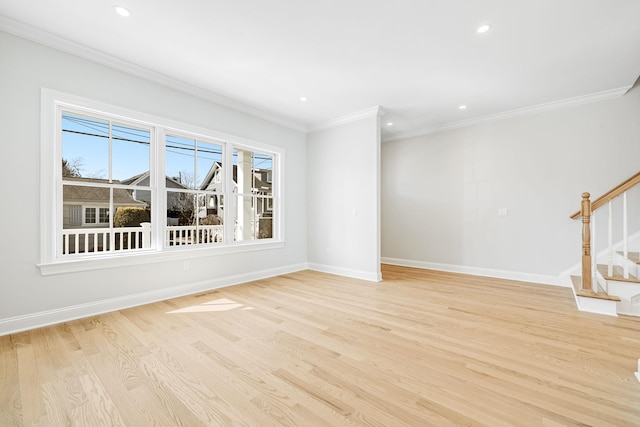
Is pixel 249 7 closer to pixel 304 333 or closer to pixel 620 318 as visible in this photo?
pixel 304 333

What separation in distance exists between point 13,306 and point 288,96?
3827 mm

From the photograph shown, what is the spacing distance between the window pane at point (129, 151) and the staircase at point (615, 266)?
17.7ft

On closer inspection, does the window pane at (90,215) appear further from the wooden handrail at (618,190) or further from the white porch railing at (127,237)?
the wooden handrail at (618,190)

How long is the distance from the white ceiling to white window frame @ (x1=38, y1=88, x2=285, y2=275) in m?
0.55

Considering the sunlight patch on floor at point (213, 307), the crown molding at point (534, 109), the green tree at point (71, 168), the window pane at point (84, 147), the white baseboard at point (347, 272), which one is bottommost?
the sunlight patch on floor at point (213, 307)

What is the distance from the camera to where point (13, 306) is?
8.08 feet


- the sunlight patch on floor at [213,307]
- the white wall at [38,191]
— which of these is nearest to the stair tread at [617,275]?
the sunlight patch on floor at [213,307]

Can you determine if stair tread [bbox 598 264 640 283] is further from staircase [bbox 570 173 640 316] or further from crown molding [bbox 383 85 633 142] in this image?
crown molding [bbox 383 85 633 142]

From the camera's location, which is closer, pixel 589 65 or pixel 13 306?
pixel 13 306

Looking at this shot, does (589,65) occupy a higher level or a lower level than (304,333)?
higher

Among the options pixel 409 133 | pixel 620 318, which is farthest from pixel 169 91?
pixel 620 318

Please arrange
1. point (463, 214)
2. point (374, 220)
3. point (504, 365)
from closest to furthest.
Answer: point (504, 365), point (374, 220), point (463, 214)

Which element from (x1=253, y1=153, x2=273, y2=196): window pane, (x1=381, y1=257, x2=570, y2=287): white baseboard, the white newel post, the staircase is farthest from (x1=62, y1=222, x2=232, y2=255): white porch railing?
the staircase

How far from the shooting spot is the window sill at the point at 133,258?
269 centimetres
